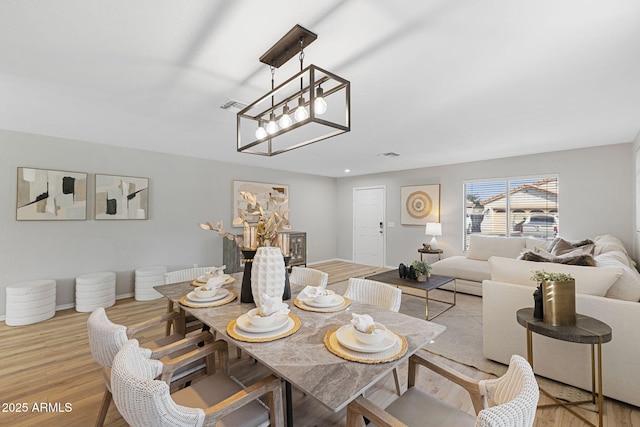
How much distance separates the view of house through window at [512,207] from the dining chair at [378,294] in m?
4.18

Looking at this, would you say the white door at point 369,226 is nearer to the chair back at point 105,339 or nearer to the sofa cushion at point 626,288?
the sofa cushion at point 626,288

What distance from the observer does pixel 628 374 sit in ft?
5.99

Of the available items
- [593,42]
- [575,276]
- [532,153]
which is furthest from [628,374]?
[532,153]

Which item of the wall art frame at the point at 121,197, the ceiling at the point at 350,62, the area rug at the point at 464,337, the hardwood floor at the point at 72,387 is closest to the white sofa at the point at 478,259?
the area rug at the point at 464,337

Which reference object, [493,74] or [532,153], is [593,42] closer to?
[493,74]

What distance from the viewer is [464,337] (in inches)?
113

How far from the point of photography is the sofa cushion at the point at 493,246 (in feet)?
14.9

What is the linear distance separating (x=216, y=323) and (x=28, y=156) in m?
3.99

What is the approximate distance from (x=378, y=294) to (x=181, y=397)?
1392 millimetres

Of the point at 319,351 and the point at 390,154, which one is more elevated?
the point at 390,154

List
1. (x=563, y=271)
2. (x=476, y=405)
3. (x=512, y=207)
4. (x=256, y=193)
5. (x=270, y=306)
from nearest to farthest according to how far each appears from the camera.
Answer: (x=476, y=405) → (x=270, y=306) → (x=563, y=271) → (x=512, y=207) → (x=256, y=193)

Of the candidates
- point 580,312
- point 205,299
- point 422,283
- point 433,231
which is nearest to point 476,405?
point 580,312

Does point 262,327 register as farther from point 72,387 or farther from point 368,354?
point 72,387

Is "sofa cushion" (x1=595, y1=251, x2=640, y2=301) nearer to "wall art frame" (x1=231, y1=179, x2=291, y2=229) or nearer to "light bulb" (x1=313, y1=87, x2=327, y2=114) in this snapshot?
"light bulb" (x1=313, y1=87, x2=327, y2=114)
